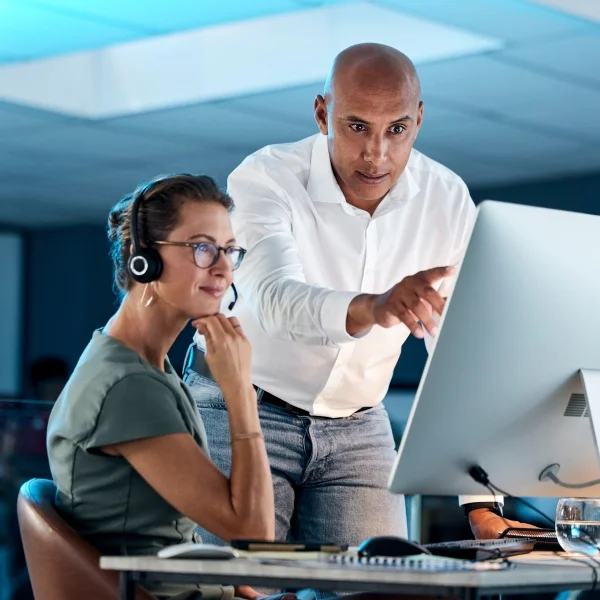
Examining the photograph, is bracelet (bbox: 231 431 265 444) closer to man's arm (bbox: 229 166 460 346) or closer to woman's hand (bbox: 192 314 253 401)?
woman's hand (bbox: 192 314 253 401)

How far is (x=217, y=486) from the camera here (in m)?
1.77

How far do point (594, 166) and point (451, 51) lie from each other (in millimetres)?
3084

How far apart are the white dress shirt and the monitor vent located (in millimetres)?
818

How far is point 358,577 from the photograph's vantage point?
1385 mm

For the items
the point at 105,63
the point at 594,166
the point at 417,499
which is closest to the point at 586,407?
the point at 417,499

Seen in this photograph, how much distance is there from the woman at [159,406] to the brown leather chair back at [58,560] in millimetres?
68

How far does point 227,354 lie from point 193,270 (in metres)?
0.15

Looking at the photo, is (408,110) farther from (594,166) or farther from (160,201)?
(594,166)

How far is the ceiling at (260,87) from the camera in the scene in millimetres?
5953

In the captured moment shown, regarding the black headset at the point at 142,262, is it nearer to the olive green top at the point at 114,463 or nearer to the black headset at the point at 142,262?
the black headset at the point at 142,262

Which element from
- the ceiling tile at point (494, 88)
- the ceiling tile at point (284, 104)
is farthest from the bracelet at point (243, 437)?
the ceiling tile at point (284, 104)

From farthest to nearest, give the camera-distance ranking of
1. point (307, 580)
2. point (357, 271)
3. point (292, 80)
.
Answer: point (292, 80), point (357, 271), point (307, 580)

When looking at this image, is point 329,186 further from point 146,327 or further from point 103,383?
point 103,383

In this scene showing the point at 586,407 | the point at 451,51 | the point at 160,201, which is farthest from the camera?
the point at 451,51
